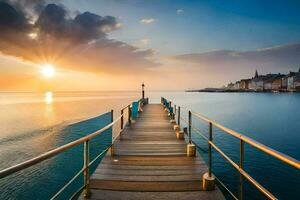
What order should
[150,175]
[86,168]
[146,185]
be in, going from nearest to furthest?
1. [86,168]
2. [146,185]
3. [150,175]

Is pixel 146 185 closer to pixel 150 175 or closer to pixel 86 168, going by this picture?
pixel 150 175

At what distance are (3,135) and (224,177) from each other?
2451 cm

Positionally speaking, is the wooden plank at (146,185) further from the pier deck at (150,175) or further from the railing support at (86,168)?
the railing support at (86,168)

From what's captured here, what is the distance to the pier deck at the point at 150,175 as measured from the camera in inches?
169

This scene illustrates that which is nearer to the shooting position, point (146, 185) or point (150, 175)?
point (146, 185)

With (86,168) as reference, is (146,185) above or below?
below

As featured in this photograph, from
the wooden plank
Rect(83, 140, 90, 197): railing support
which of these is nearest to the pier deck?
the wooden plank

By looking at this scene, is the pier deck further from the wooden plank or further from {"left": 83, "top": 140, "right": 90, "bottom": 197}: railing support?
{"left": 83, "top": 140, "right": 90, "bottom": 197}: railing support

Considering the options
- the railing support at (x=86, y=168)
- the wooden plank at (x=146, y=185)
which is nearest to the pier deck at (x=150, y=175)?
the wooden plank at (x=146, y=185)

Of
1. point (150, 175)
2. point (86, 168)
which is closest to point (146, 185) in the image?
point (150, 175)

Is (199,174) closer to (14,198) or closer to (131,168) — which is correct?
(131,168)

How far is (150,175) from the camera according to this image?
5207 mm

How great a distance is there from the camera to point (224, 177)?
1217 centimetres

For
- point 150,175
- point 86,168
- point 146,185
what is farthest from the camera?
point 150,175
